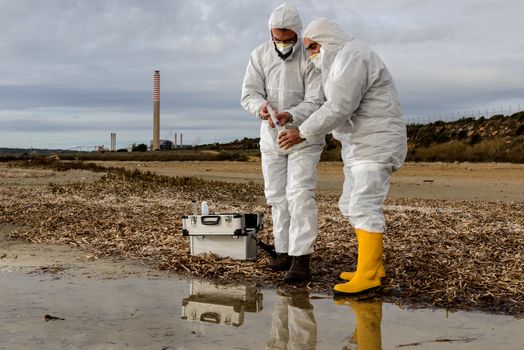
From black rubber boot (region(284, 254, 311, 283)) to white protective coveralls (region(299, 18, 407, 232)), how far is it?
2.14 ft

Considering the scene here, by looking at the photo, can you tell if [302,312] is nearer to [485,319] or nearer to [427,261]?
[485,319]


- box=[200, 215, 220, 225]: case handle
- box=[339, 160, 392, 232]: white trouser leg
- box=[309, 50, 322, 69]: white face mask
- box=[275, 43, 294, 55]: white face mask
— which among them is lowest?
box=[200, 215, 220, 225]: case handle

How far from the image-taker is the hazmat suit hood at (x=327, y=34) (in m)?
5.71

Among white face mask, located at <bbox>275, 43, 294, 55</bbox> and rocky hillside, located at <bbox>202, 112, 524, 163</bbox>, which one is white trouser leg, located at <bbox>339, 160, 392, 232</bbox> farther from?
rocky hillside, located at <bbox>202, 112, 524, 163</bbox>

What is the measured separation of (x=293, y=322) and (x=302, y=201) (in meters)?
1.57

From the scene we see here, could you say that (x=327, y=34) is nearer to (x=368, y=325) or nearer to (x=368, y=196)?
(x=368, y=196)

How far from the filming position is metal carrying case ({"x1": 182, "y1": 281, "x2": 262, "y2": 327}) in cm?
487

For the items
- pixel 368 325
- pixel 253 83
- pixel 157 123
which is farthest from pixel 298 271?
pixel 157 123

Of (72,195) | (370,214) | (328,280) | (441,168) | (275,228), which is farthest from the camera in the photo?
(441,168)

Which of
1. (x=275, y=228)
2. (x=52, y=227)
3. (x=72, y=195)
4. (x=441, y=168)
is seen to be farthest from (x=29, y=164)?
(x=275, y=228)

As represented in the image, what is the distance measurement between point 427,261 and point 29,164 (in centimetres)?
3501

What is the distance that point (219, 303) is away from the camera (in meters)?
5.33

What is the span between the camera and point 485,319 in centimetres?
489

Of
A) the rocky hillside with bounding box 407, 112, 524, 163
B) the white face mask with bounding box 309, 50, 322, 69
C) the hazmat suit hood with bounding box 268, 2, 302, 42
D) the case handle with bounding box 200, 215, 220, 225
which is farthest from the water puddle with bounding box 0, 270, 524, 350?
the rocky hillside with bounding box 407, 112, 524, 163
